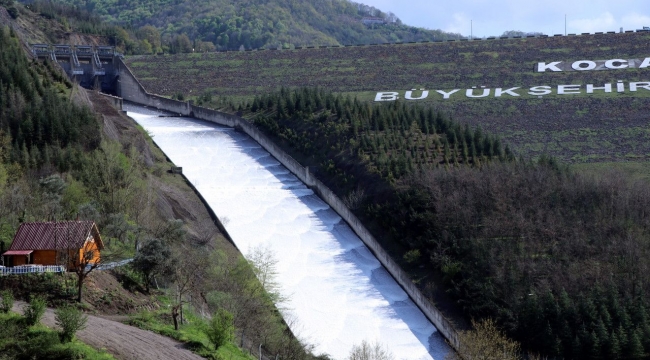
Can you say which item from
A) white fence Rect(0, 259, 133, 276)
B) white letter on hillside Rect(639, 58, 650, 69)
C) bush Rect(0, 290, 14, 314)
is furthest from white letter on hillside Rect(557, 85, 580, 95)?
bush Rect(0, 290, 14, 314)

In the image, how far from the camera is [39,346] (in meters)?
27.2

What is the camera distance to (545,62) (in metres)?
96.2

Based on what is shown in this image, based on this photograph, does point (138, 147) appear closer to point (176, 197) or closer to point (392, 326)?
point (176, 197)

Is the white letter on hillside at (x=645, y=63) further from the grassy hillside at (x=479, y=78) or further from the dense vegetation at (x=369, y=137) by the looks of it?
the dense vegetation at (x=369, y=137)

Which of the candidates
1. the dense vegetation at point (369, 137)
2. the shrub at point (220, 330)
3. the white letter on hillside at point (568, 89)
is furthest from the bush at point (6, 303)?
the white letter on hillside at point (568, 89)

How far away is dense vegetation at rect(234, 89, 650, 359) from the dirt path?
1844cm

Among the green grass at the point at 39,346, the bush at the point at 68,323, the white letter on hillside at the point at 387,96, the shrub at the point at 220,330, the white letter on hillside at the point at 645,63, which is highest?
the bush at the point at 68,323

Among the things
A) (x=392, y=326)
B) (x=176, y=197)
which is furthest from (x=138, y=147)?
(x=392, y=326)

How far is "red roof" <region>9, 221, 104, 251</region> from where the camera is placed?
35031mm

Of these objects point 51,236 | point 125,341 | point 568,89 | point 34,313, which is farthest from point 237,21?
point 34,313

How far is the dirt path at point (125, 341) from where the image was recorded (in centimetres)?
2862

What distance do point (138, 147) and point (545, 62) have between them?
144 feet

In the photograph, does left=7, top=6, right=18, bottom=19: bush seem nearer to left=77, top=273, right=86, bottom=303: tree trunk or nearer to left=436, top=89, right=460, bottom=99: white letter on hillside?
left=436, top=89, right=460, bottom=99: white letter on hillside

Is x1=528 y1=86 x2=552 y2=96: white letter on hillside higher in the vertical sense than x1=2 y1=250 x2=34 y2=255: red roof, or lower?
lower
